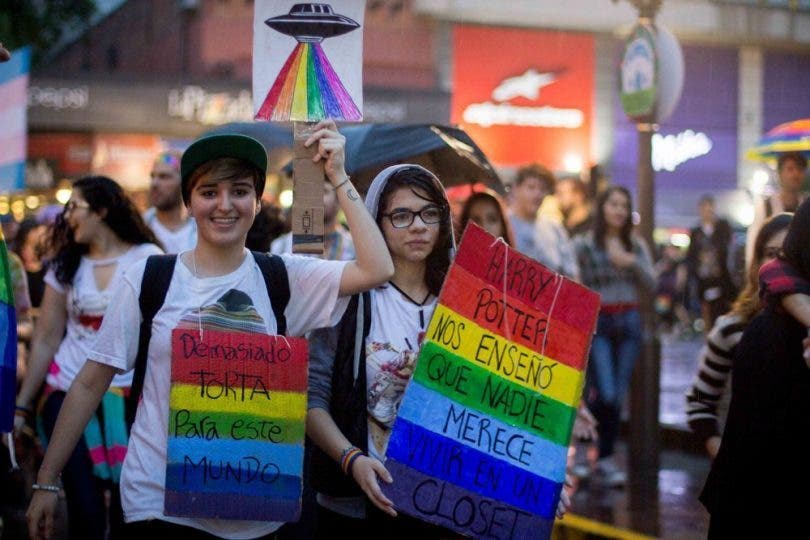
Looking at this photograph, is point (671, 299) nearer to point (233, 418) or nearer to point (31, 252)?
point (31, 252)

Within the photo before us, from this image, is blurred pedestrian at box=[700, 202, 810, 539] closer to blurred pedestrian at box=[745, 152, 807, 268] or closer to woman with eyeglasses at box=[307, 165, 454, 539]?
woman with eyeglasses at box=[307, 165, 454, 539]

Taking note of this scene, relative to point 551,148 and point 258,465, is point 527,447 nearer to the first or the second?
point 258,465

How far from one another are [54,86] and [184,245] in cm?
2386

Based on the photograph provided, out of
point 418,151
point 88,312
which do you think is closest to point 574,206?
point 418,151

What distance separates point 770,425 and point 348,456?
3.96ft

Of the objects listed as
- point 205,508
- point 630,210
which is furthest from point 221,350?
point 630,210

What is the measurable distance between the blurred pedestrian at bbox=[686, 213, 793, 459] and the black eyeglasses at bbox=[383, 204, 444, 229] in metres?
1.21

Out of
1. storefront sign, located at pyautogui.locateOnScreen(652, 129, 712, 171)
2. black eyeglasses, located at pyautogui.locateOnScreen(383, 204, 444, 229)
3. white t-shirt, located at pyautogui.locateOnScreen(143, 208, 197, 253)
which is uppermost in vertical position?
storefront sign, located at pyautogui.locateOnScreen(652, 129, 712, 171)

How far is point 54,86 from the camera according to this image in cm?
3045

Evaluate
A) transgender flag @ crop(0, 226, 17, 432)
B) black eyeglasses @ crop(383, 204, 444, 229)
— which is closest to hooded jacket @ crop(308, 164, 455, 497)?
black eyeglasses @ crop(383, 204, 444, 229)

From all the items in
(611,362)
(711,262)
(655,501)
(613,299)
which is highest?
(711,262)

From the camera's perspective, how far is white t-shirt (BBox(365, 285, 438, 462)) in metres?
3.94

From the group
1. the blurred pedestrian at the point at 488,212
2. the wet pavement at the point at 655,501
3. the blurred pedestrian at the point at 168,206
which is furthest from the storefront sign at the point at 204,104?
the blurred pedestrian at the point at 488,212

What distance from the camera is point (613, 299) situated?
9.16 meters
